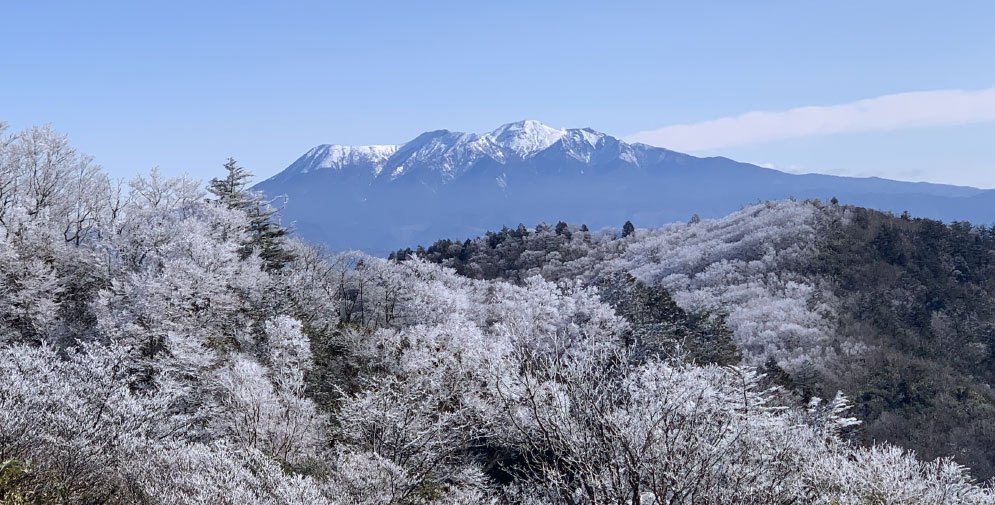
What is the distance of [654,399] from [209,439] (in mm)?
21744

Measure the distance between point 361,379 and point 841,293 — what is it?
8582 centimetres

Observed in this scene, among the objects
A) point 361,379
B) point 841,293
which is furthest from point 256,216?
point 841,293

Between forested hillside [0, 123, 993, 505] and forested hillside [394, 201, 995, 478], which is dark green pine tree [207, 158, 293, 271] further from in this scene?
forested hillside [394, 201, 995, 478]

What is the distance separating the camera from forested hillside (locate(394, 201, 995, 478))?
214 feet

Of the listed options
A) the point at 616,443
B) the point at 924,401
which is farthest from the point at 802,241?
the point at 616,443

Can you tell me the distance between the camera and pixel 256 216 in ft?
168

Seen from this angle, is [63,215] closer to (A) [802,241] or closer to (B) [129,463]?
(B) [129,463]

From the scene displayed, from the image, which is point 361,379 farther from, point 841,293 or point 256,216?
point 841,293

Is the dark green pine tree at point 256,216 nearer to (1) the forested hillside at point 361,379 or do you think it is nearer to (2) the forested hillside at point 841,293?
(1) the forested hillside at point 361,379

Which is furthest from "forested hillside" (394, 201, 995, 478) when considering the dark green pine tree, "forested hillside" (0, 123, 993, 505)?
the dark green pine tree

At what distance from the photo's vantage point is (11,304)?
32000mm

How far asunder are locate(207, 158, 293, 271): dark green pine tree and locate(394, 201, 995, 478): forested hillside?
1153 inches

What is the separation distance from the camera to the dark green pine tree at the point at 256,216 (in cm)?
4925

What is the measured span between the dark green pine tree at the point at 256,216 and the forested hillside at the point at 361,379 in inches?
10.6
